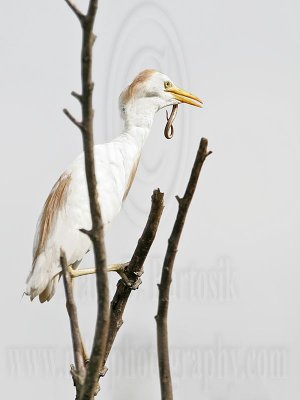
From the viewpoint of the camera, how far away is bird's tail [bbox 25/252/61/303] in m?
2.03

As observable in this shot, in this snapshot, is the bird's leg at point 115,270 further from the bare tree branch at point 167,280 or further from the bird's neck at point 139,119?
the bare tree branch at point 167,280

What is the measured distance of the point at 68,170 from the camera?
7.20ft

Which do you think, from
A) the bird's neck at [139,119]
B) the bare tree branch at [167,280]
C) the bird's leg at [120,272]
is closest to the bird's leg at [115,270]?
the bird's leg at [120,272]

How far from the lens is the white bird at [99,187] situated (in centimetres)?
207

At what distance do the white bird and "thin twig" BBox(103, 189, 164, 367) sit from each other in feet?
0.87

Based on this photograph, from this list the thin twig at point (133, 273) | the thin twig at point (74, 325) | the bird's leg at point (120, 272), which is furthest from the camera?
the bird's leg at point (120, 272)

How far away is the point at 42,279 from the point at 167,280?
1.11 meters

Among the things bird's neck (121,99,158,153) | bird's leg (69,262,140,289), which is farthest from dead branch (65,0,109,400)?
bird's neck (121,99,158,153)

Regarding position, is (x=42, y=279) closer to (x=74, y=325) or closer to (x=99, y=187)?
(x=99, y=187)

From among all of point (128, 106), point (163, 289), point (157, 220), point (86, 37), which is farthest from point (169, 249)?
point (128, 106)

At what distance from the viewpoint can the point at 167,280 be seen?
0.97 metres

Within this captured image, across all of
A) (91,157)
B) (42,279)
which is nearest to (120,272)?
(42,279)

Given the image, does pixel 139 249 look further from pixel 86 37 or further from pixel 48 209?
pixel 86 37

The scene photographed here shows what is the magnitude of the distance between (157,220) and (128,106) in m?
0.87
